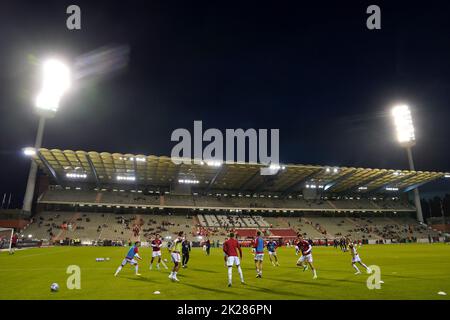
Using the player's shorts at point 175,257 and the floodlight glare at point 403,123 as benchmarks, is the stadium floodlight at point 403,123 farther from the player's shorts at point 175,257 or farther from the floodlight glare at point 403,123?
the player's shorts at point 175,257

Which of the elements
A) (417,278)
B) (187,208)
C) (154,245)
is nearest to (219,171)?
(187,208)

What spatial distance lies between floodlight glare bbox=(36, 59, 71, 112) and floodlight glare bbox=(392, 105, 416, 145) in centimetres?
7426

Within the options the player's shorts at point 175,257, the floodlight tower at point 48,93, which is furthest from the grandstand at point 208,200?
the player's shorts at point 175,257

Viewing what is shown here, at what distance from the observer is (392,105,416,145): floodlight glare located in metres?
70.7

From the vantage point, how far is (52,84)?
5347 cm

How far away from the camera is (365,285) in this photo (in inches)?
456

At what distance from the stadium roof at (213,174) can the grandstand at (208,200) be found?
21 centimetres

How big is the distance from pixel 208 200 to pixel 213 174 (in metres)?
8.67

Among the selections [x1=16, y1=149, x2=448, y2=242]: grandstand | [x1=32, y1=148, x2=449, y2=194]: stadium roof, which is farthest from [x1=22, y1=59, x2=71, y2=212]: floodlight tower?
[x1=32, y1=148, x2=449, y2=194]: stadium roof

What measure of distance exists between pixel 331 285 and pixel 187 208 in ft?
189

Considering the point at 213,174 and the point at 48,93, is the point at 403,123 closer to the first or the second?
the point at 213,174

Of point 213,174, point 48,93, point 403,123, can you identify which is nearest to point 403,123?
point 403,123
